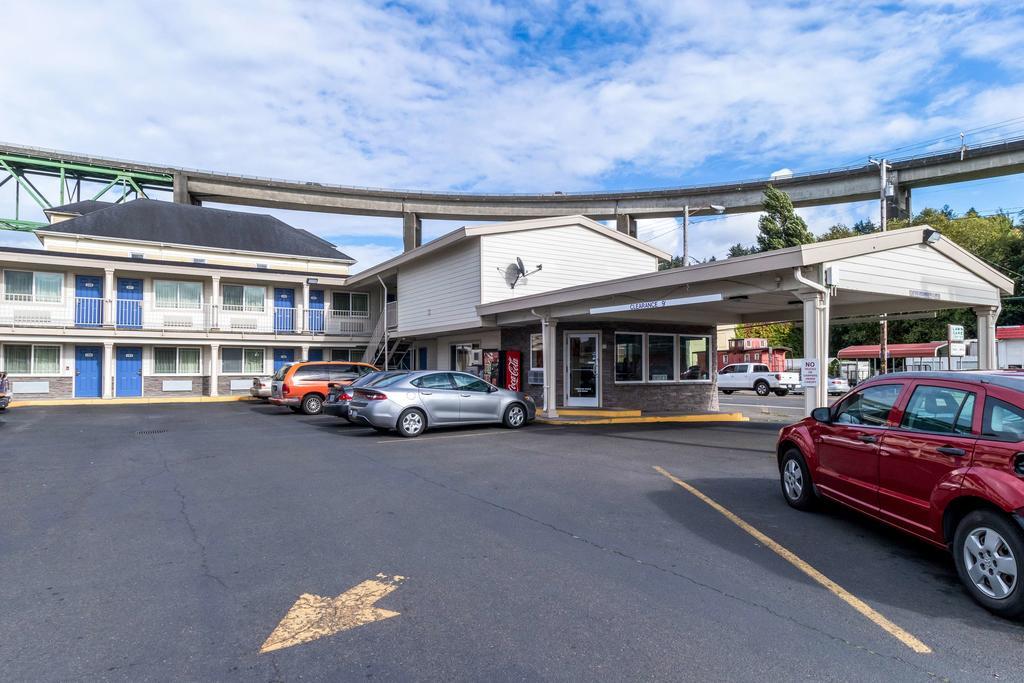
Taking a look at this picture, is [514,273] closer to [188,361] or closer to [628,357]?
[628,357]

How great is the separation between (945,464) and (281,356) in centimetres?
2853

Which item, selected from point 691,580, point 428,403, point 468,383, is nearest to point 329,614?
point 691,580

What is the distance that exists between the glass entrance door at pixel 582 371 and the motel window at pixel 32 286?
21308 millimetres

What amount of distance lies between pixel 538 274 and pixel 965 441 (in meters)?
15.6

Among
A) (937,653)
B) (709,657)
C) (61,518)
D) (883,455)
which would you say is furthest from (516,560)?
(61,518)

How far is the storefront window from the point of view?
19.0m

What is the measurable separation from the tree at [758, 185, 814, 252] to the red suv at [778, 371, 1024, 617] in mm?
29207

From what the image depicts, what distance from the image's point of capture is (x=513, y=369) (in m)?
19.3

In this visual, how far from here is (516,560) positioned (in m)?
5.07

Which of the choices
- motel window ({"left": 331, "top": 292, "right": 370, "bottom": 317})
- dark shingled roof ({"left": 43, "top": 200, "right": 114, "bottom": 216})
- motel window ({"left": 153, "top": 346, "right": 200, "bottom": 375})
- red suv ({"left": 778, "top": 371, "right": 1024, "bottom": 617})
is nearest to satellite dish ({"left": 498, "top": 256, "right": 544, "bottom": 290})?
red suv ({"left": 778, "top": 371, "right": 1024, "bottom": 617})

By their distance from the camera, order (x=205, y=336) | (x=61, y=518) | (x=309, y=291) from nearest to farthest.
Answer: (x=61, y=518) < (x=205, y=336) < (x=309, y=291)

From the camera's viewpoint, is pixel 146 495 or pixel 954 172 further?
pixel 954 172

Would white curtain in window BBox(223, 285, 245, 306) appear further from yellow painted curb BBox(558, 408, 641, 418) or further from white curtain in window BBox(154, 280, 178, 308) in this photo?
yellow painted curb BBox(558, 408, 641, 418)

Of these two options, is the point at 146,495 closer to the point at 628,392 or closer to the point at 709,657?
the point at 709,657
